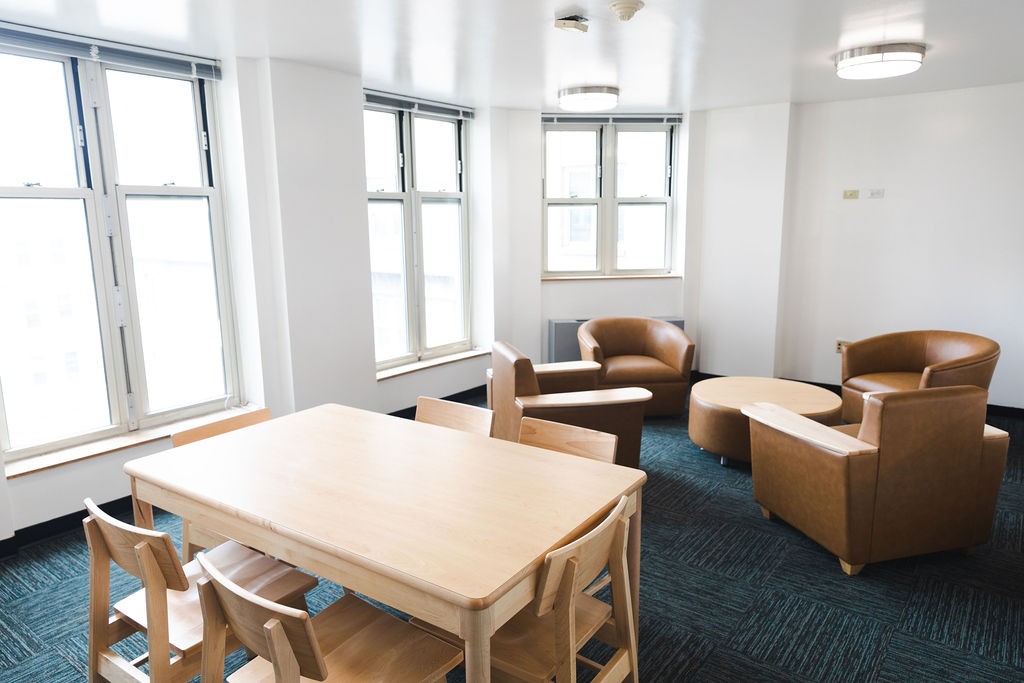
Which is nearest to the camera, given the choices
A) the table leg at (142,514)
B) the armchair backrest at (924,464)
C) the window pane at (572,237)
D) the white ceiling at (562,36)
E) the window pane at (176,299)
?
the table leg at (142,514)

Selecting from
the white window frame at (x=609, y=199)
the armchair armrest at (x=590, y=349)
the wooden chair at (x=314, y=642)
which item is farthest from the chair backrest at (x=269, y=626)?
the white window frame at (x=609, y=199)

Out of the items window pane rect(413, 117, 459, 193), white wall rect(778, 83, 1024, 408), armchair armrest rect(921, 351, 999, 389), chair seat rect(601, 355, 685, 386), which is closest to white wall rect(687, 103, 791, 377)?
white wall rect(778, 83, 1024, 408)

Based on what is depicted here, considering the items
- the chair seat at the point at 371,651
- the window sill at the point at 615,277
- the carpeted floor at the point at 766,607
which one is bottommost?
the carpeted floor at the point at 766,607

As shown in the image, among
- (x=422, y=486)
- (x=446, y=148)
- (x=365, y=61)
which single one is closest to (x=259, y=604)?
(x=422, y=486)

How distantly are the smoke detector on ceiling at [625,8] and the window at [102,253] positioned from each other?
100 inches

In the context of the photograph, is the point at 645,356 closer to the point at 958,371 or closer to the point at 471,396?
the point at 471,396

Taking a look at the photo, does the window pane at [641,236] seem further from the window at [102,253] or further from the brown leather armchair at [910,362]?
the window at [102,253]

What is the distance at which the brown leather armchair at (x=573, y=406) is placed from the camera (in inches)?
150

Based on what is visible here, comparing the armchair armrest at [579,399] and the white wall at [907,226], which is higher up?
the white wall at [907,226]

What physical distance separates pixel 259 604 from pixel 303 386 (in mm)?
3056

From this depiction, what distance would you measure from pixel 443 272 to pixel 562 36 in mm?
2760

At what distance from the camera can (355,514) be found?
1.94 metres

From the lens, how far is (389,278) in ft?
17.9

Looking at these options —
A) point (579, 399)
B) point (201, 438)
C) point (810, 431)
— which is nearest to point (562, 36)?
point (579, 399)
